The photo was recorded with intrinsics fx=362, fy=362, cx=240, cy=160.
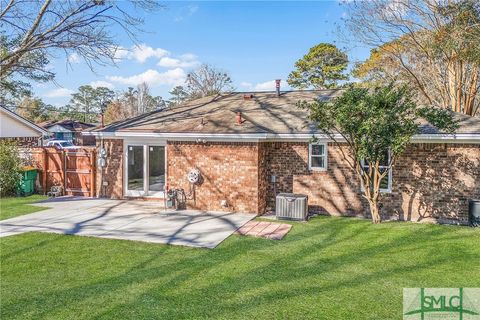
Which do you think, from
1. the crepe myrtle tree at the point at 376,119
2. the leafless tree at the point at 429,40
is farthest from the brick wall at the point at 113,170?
the leafless tree at the point at 429,40

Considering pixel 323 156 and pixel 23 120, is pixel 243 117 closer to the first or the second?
pixel 323 156

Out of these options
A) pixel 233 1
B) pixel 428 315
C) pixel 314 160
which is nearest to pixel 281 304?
pixel 428 315

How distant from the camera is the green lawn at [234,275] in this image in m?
5.06

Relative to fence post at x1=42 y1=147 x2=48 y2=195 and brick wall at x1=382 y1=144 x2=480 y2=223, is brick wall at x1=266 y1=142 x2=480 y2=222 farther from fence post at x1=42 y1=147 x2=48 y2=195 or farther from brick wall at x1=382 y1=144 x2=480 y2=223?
fence post at x1=42 y1=147 x2=48 y2=195

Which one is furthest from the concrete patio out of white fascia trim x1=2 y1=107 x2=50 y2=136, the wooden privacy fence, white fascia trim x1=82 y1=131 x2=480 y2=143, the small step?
white fascia trim x1=2 y1=107 x2=50 y2=136

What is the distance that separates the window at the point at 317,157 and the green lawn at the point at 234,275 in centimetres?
327

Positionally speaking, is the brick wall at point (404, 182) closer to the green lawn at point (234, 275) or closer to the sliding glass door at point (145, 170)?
the green lawn at point (234, 275)

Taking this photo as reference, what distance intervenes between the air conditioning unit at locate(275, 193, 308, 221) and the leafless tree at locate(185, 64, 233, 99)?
3791 cm

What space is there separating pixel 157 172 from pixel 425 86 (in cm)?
1773

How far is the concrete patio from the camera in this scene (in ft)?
29.2

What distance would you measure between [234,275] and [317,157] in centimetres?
670

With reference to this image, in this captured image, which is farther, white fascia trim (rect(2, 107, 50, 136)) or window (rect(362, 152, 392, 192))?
white fascia trim (rect(2, 107, 50, 136))

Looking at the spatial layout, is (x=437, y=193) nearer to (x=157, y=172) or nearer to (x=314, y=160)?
(x=314, y=160)

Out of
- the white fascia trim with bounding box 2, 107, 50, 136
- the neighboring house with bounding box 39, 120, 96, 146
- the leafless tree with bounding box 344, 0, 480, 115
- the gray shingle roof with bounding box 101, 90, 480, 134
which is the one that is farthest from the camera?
the neighboring house with bounding box 39, 120, 96, 146
